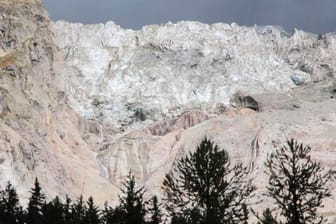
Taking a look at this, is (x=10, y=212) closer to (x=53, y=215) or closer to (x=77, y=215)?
(x=53, y=215)

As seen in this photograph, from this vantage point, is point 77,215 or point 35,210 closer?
point 77,215

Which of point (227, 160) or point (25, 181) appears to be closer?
point (227, 160)

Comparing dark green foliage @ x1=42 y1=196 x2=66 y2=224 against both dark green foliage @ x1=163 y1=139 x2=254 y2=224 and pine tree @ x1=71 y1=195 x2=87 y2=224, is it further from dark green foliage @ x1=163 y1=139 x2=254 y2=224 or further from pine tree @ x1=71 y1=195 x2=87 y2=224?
dark green foliage @ x1=163 y1=139 x2=254 y2=224

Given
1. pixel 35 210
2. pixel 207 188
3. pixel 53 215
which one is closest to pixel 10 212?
pixel 35 210

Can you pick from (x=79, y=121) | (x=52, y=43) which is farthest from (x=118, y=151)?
(x=52, y=43)

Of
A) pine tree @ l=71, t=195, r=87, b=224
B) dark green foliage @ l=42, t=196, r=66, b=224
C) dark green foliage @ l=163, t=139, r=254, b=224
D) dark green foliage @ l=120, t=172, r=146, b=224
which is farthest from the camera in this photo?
dark green foliage @ l=42, t=196, r=66, b=224

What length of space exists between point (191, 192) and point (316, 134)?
531 ft

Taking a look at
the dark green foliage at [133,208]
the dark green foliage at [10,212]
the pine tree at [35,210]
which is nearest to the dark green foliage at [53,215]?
the pine tree at [35,210]

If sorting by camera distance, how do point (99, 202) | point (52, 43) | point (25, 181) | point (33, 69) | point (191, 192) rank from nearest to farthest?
point (191, 192)
point (25, 181)
point (99, 202)
point (33, 69)
point (52, 43)

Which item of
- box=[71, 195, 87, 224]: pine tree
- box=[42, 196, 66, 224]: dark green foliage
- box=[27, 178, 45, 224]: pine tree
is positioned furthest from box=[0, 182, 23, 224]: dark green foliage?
box=[71, 195, 87, 224]: pine tree

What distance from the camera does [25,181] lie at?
5261 inches

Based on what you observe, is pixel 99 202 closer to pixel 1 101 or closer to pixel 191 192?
pixel 1 101

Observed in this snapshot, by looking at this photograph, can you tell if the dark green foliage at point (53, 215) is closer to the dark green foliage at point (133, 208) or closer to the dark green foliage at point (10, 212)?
the dark green foliage at point (10, 212)

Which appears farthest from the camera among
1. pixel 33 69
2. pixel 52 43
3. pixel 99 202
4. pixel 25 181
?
pixel 52 43
